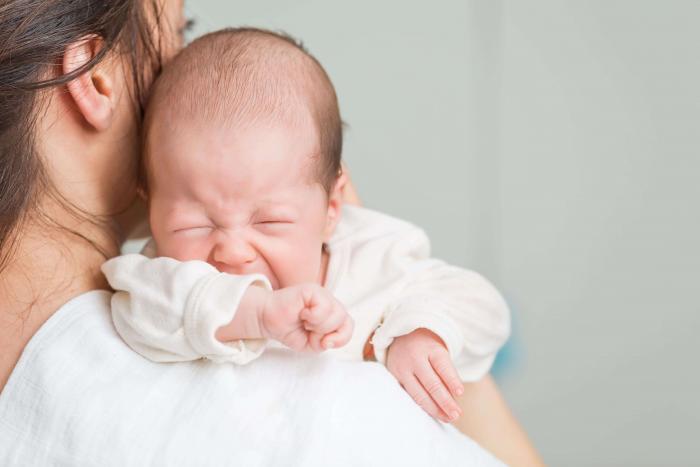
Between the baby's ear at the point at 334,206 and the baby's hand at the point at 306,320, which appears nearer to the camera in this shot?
the baby's hand at the point at 306,320

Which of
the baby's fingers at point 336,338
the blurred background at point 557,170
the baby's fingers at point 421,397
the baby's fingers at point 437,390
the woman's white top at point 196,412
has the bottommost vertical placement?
the blurred background at point 557,170

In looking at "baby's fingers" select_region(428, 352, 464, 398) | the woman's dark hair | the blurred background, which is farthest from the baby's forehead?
the blurred background

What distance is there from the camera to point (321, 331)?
0.72 meters

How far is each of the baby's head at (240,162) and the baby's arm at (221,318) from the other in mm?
89

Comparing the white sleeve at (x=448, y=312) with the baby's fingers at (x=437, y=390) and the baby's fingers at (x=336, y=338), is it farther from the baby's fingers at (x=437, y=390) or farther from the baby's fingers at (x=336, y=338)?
the baby's fingers at (x=336, y=338)

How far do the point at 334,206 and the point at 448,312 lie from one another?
0.59 feet

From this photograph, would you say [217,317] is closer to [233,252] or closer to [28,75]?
[233,252]

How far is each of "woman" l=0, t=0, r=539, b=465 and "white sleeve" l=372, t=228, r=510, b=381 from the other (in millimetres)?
140

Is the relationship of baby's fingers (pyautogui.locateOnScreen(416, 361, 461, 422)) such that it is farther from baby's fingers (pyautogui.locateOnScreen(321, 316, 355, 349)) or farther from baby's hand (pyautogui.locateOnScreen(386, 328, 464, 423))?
baby's fingers (pyautogui.locateOnScreen(321, 316, 355, 349))

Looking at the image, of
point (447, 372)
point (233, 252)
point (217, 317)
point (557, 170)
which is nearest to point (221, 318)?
point (217, 317)

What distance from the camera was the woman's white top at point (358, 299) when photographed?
73 centimetres

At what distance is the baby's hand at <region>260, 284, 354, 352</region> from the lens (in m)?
0.72

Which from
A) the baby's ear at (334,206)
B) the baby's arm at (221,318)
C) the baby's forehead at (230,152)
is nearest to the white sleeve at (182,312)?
the baby's arm at (221,318)

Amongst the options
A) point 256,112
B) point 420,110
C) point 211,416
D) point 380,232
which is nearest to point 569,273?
point 420,110
